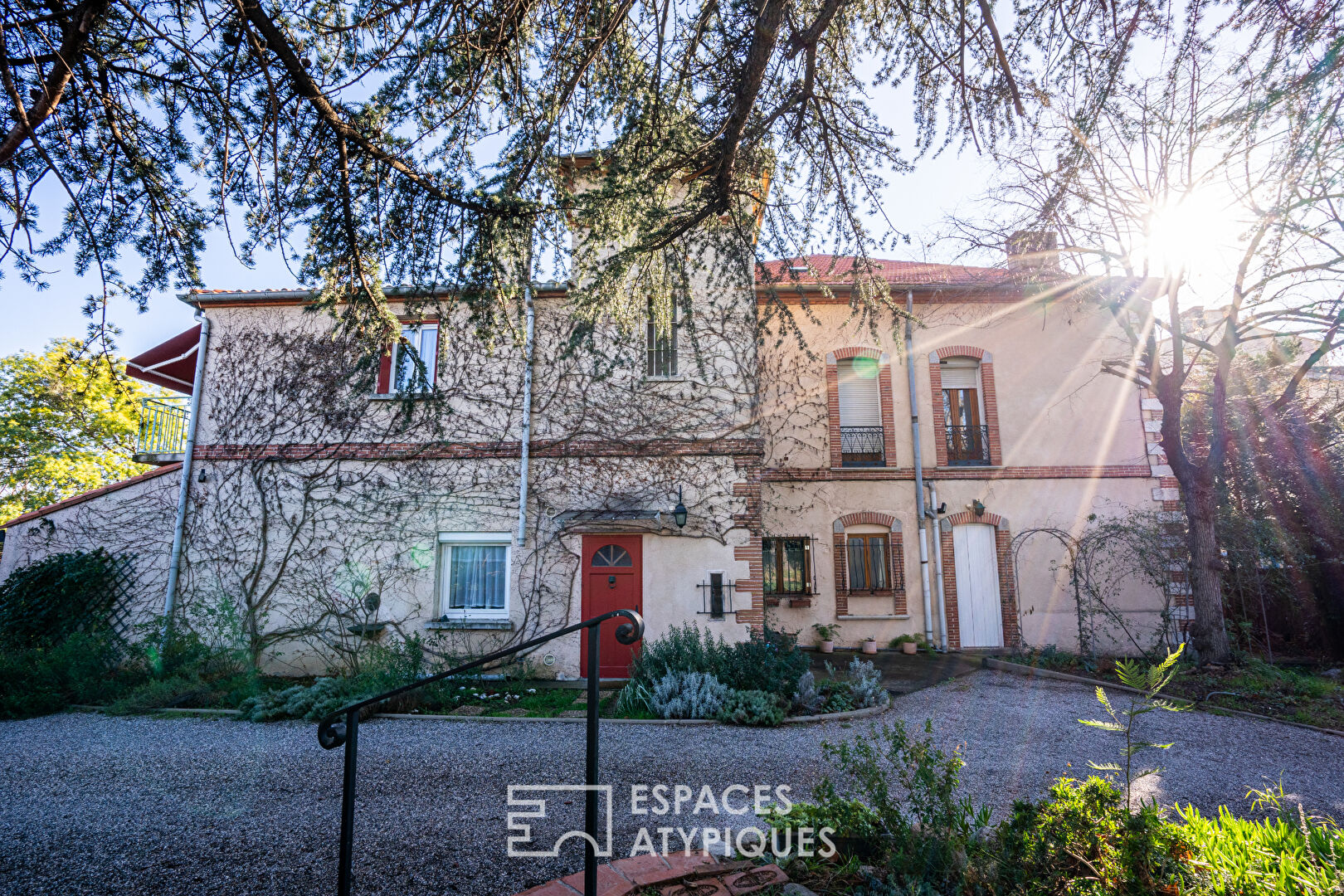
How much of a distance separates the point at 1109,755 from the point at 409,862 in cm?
536

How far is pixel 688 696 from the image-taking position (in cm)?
671

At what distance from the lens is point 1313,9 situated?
3365 mm

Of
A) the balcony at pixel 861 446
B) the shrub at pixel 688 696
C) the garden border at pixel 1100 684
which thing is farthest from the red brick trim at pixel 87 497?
the garden border at pixel 1100 684

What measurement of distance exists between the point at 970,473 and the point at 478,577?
26.7ft

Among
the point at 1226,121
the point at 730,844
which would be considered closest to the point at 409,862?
the point at 730,844

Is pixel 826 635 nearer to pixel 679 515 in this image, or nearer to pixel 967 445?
pixel 679 515

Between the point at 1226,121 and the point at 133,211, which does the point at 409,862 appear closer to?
the point at 133,211

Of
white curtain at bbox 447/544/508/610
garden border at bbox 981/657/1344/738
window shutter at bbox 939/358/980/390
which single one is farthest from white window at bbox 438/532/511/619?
window shutter at bbox 939/358/980/390

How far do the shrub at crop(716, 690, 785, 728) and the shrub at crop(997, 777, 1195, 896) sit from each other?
3.79m

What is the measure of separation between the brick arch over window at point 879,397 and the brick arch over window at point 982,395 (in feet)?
2.39

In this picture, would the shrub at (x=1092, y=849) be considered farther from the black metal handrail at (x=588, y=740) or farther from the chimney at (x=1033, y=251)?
the chimney at (x=1033, y=251)

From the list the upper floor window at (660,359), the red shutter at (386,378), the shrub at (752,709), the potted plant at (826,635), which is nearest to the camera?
the shrub at (752,709)

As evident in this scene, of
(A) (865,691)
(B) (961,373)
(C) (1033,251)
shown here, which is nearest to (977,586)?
(B) (961,373)

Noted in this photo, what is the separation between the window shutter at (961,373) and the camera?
11914 millimetres
